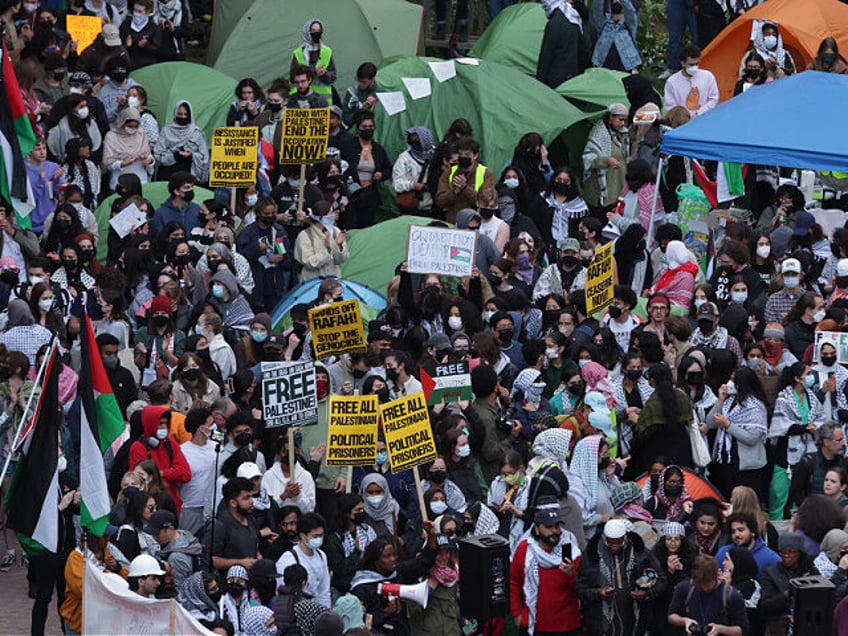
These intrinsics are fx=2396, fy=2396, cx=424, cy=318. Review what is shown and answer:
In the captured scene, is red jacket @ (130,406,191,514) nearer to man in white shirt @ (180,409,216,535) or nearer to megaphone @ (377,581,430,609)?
man in white shirt @ (180,409,216,535)

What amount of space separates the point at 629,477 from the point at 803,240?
443 cm

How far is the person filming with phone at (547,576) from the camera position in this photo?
57.2ft

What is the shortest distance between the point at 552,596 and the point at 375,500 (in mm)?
1661

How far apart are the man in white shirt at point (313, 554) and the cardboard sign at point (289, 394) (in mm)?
1435

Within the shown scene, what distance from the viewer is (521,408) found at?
64.4 feet

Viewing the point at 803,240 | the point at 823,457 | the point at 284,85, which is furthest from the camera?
the point at 284,85

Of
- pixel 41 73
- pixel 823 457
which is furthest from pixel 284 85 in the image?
pixel 823 457

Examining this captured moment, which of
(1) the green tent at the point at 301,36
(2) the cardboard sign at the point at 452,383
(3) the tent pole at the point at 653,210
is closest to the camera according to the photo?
(2) the cardboard sign at the point at 452,383

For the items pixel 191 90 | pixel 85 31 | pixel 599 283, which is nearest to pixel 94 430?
pixel 599 283

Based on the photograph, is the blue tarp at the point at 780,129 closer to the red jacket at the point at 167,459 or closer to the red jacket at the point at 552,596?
the red jacket at the point at 552,596

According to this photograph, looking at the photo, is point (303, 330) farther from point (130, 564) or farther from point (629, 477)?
point (130, 564)

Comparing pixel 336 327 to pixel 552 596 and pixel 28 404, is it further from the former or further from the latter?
pixel 552 596

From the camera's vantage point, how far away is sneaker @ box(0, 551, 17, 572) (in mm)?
19578

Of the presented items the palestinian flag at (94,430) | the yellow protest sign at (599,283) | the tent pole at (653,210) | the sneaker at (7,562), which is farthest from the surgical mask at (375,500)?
the tent pole at (653,210)
